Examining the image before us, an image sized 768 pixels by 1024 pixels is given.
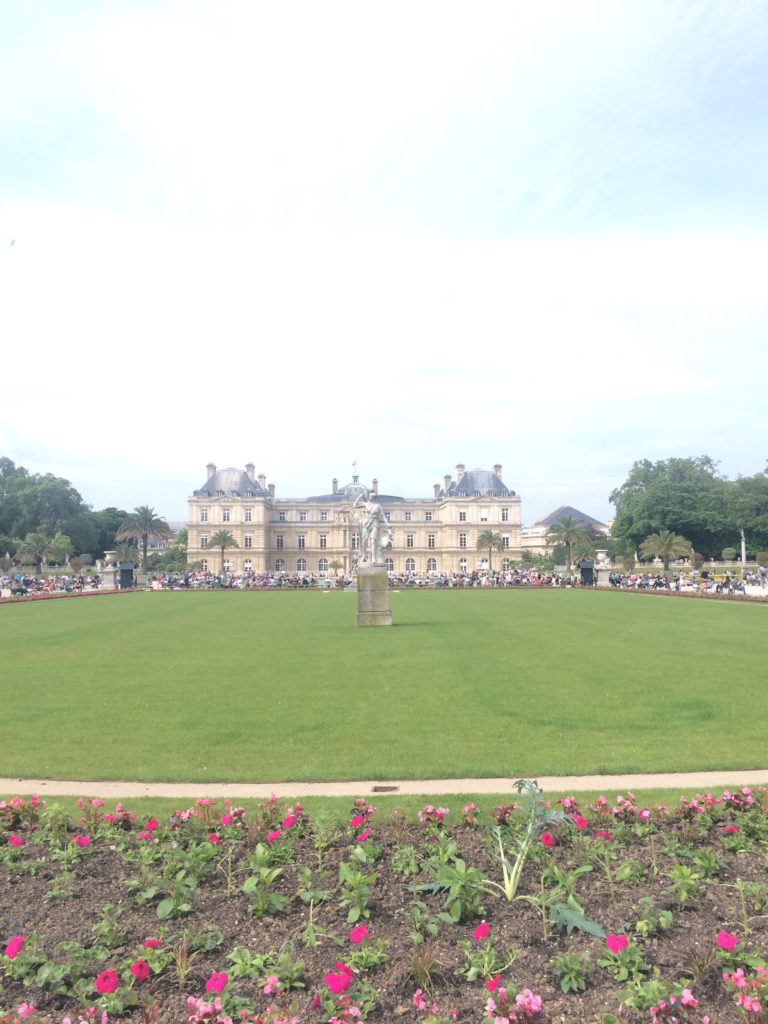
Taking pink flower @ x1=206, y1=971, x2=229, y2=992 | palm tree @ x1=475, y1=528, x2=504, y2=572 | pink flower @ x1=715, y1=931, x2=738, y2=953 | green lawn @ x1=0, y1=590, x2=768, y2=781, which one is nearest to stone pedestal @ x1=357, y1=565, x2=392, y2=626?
green lawn @ x1=0, y1=590, x2=768, y2=781

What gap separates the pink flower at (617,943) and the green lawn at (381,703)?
348cm

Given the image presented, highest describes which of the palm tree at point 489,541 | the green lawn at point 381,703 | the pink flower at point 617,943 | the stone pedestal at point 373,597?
Result: the palm tree at point 489,541

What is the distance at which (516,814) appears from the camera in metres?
5.28

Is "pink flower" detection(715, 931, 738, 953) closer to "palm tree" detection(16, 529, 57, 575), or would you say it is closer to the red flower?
the red flower

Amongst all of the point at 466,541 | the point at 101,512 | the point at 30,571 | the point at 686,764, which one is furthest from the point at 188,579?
the point at 686,764

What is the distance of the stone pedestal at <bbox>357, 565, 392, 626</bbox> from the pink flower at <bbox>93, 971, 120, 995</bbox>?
1761 centimetres

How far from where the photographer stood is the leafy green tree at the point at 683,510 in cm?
7925

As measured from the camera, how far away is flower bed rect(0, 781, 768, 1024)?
342 centimetres

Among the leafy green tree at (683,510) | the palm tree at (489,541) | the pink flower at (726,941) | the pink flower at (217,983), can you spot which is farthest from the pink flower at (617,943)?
the palm tree at (489,541)

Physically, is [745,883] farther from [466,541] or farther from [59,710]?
[466,541]

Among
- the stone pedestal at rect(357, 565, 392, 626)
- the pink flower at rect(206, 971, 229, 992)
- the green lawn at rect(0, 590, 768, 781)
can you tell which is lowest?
the green lawn at rect(0, 590, 768, 781)

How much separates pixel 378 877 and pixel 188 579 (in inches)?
2381

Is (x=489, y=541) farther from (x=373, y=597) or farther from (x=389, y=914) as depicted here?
(x=389, y=914)

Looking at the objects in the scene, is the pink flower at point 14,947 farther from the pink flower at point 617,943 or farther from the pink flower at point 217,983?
the pink flower at point 617,943
